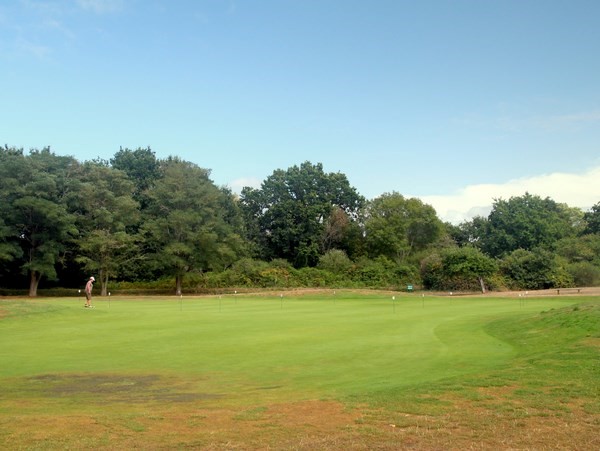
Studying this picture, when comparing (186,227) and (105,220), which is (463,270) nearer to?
(186,227)

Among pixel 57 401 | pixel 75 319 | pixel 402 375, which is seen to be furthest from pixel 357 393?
pixel 75 319

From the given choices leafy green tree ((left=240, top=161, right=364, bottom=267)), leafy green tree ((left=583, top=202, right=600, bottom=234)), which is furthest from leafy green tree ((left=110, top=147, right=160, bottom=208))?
leafy green tree ((left=583, top=202, right=600, bottom=234))

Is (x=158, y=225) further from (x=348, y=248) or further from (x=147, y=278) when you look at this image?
(x=348, y=248)

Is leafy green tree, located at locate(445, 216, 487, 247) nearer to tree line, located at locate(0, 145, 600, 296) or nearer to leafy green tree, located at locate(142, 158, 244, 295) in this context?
tree line, located at locate(0, 145, 600, 296)

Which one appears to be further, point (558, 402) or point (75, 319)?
point (75, 319)

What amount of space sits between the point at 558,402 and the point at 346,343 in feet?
31.3

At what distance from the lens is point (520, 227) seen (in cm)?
8050

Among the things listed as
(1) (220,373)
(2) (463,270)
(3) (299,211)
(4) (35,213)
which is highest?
(3) (299,211)

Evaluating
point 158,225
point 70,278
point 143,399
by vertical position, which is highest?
point 158,225

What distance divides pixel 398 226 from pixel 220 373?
2757 inches

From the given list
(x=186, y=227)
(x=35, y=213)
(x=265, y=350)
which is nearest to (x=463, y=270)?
(x=186, y=227)

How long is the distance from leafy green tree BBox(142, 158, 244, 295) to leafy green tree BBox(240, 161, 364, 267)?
16.4 m

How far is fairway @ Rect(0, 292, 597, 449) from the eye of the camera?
8414 millimetres

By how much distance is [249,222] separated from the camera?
3465 inches
